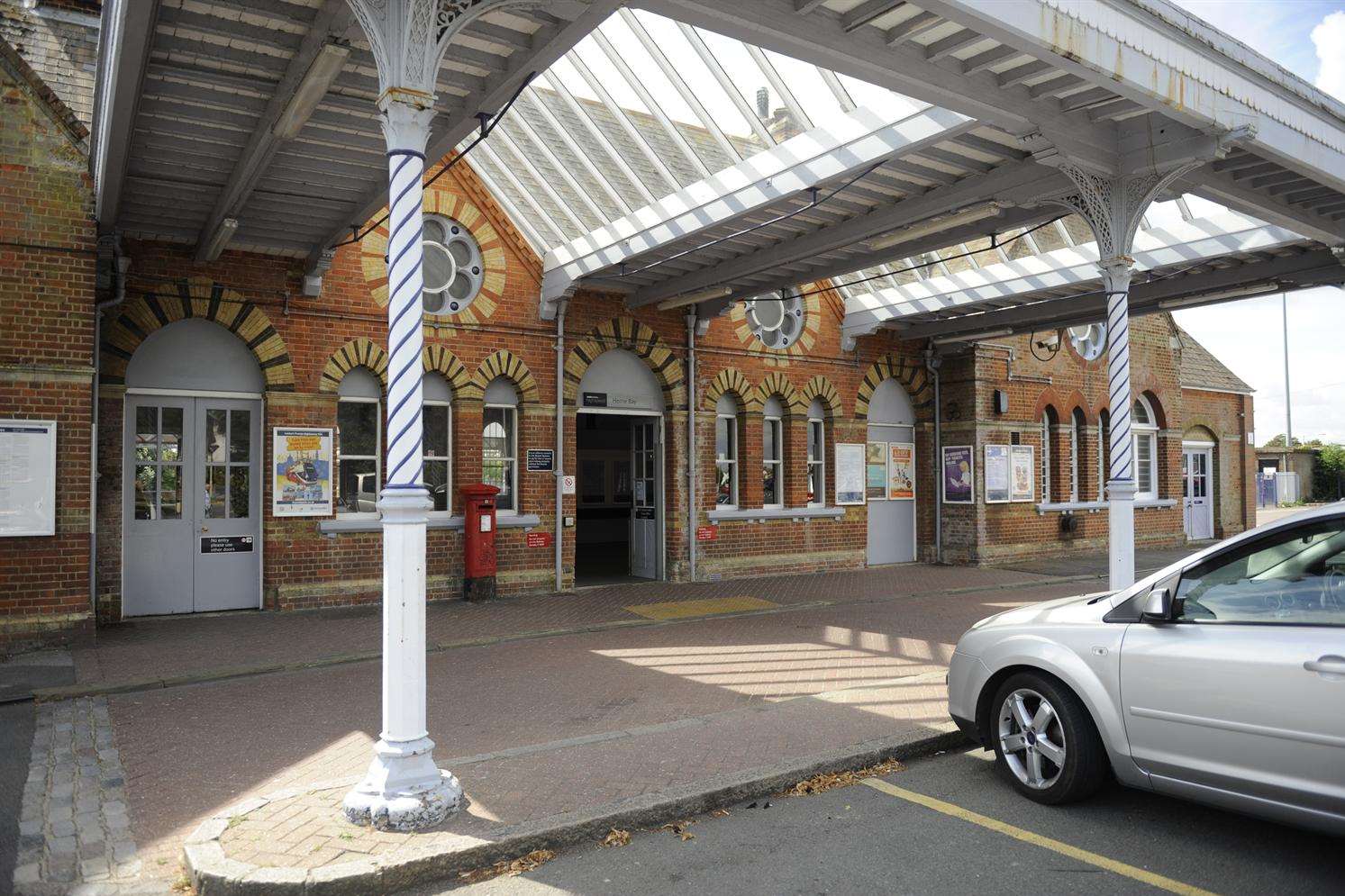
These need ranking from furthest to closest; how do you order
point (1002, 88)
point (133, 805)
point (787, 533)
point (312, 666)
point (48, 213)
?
point (787, 533), point (48, 213), point (312, 666), point (1002, 88), point (133, 805)

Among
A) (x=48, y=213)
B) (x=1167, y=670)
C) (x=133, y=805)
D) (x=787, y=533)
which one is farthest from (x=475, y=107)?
(x=787, y=533)

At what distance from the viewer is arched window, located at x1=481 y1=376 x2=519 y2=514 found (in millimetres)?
13188

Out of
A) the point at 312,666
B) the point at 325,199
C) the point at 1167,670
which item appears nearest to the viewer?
the point at 1167,670

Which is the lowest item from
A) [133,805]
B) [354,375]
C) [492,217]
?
[133,805]

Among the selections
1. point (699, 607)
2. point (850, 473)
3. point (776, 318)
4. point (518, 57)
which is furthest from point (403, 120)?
point (850, 473)

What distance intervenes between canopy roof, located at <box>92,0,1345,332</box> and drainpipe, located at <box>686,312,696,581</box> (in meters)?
1.54

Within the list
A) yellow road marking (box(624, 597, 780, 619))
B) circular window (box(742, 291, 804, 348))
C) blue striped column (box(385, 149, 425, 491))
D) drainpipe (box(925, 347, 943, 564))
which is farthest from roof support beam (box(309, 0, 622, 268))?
drainpipe (box(925, 347, 943, 564))

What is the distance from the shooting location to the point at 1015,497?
1809cm

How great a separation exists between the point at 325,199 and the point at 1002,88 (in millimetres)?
6880

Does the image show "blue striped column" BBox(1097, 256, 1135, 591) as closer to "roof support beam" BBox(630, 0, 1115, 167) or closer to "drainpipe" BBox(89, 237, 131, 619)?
"roof support beam" BBox(630, 0, 1115, 167)

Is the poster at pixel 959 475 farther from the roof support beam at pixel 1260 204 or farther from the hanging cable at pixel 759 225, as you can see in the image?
the hanging cable at pixel 759 225

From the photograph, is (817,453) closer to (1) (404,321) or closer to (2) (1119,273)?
(2) (1119,273)

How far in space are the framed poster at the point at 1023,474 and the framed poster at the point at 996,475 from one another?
241 mm

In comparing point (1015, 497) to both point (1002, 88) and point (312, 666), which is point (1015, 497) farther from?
point (312, 666)
